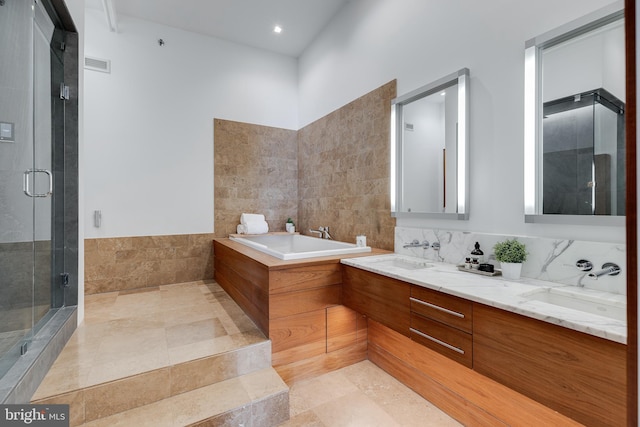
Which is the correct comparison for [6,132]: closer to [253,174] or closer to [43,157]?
[43,157]

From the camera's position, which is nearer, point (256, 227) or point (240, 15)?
point (240, 15)

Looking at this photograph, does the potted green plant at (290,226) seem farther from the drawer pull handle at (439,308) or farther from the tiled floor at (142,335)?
the drawer pull handle at (439,308)

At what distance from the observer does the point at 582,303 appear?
1331 millimetres

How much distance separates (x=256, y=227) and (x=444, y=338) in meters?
2.87

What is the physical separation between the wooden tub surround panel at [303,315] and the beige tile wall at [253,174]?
1578 millimetres

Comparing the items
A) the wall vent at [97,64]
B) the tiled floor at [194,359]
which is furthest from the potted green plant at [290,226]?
the wall vent at [97,64]

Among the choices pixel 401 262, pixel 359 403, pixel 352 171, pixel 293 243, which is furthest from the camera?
pixel 293 243

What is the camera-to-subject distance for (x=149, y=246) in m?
3.45

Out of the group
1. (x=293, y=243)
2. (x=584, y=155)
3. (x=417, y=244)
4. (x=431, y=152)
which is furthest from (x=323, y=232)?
(x=584, y=155)

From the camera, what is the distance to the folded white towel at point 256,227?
3.82m

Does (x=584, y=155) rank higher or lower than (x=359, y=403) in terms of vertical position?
higher

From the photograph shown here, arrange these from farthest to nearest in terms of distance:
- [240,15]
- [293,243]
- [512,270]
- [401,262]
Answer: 1. [293,243]
2. [240,15]
3. [401,262]
4. [512,270]

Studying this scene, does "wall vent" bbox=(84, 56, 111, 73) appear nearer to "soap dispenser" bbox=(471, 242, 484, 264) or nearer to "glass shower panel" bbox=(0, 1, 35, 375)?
"glass shower panel" bbox=(0, 1, 35, 375)

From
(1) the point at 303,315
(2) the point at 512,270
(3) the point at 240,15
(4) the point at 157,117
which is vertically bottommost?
(1) the point at 303,315
